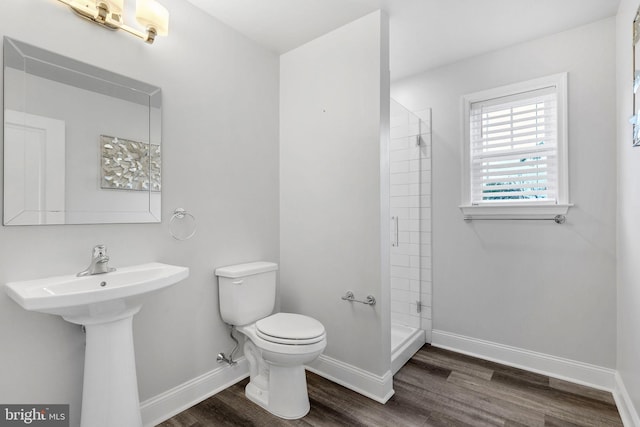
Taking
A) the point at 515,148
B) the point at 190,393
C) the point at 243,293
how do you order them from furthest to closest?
the point at 515,148, the point at 243,293, the point at 190,393

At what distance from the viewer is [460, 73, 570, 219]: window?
224 centimetres

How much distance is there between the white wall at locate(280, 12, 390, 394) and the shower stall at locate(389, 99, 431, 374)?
0.73m

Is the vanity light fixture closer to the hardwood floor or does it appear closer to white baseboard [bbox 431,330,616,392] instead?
the hardwood floor

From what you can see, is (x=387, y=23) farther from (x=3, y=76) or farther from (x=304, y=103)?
(x=3, y=76)

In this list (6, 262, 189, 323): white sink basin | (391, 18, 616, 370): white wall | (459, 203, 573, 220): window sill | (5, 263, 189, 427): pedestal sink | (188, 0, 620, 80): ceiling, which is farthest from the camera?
(459, 203, 573, 220): window sill

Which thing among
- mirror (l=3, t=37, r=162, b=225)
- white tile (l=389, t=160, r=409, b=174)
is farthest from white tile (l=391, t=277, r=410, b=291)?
mirror (l=3, t=37, r=162, b=225)

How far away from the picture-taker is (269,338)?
5.77 feet

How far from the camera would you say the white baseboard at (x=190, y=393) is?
1.73m

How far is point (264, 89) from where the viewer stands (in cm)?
242

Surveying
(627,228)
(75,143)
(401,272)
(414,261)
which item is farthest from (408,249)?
(75,143)

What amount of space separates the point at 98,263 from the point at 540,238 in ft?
9.08
